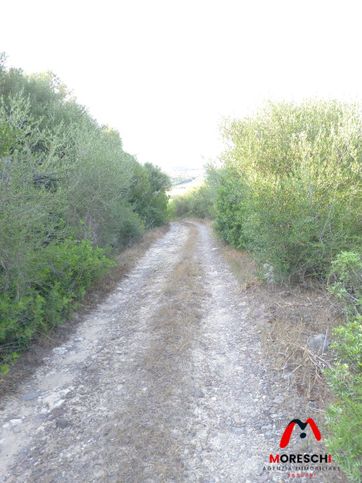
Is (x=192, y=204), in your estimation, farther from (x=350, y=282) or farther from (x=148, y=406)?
(x=148, y=406)

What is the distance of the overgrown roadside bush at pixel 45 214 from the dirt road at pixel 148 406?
978 mm

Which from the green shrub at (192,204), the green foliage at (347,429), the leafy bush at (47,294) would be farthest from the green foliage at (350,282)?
the green shrub at (192,204)

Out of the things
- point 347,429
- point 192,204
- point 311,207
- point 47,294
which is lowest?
point 347,429

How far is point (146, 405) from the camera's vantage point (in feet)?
15.2

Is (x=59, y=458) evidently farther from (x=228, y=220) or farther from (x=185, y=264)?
(x=228, y=220)

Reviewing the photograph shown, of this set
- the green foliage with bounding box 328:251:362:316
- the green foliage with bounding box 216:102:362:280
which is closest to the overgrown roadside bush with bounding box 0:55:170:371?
the green foliage with bounding box 216:102:362:280

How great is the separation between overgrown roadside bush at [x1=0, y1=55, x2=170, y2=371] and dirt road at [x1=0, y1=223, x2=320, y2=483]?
98 cm

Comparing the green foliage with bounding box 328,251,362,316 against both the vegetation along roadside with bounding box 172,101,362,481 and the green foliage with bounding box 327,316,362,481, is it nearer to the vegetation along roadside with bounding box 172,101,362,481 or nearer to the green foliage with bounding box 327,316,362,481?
the vegetation along roadside with bounding box 172,101,362,481

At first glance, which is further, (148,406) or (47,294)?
(47,294)

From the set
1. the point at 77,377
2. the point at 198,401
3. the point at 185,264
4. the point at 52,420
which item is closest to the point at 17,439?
the point at 52,420

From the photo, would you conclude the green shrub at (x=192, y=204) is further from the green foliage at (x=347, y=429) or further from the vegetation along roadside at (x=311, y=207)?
the green foliage at (x=347, y=429)

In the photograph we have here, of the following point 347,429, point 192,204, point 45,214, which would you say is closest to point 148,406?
point 347,429

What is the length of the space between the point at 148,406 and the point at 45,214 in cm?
445

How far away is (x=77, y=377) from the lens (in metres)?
5.61
